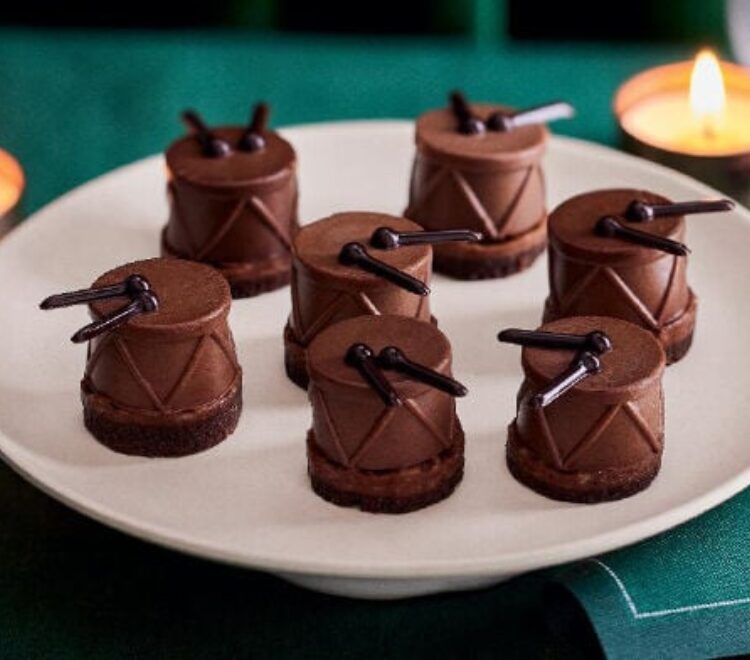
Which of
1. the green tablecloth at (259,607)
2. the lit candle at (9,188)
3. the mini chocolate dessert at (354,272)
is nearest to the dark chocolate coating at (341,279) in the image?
the mini chocolate dessert at (354,272)

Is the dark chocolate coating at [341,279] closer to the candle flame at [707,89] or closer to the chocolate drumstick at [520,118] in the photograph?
the chocolate drumstick at [520,118]

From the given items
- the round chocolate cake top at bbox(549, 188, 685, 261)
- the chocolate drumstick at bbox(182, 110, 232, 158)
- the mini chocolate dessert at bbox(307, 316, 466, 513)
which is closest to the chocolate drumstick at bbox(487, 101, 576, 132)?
the round chocolate cake top at bbox(549, 188, 685, 261)

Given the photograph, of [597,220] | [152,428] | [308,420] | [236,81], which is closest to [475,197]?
[597,220]

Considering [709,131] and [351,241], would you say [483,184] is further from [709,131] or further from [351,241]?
[709,131]

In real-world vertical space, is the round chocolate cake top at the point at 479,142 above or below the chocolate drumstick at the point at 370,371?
above

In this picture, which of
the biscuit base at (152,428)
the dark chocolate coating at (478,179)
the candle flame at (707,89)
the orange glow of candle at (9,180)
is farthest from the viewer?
the candle flame at (707,89)

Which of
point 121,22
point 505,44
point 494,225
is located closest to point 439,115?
point 494,225

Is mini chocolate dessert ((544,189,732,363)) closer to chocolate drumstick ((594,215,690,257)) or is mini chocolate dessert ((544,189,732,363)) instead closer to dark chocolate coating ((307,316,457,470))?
chocolate drumstick ((594,215,690,257))
